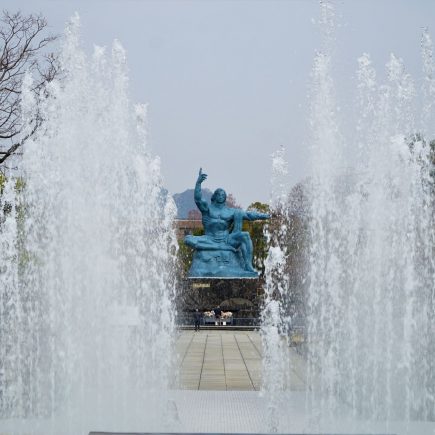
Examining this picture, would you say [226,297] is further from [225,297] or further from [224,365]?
[224,365]

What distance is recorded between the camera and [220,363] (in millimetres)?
16984

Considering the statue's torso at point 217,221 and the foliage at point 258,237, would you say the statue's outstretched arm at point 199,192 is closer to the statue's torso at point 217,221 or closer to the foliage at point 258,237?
the statue's torso at point 217,221

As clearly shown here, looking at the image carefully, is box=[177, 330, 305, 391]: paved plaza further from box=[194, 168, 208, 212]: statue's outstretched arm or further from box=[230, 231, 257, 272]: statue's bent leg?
box=[194, 168, 208, 212]: statue's outstretched arm

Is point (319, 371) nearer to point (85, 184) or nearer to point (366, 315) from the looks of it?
point (366, 315)

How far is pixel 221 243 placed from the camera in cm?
2505

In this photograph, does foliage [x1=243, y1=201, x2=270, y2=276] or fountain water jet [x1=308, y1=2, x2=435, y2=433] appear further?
foliage [x1=243, y1=201, x2=270, y2=276]

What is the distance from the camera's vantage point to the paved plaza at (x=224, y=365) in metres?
13.3

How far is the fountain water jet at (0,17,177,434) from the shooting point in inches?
417

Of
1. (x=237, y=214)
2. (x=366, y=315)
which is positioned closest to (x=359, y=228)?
(x=366, y=315)

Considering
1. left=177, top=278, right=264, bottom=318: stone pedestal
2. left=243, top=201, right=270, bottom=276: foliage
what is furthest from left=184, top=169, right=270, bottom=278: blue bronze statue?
A: left=243, top=201, right=270, bottom=276: foliage

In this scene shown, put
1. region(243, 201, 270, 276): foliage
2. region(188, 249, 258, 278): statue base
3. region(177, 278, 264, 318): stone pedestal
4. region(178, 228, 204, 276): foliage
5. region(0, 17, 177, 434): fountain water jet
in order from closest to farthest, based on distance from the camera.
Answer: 1. region(0, 17, 177, 434): fountain water jet
2. region(188, 249, 258, 278): statue base
3. region(177, 278, 264, 318): stone pedestal
4. region(178, 228, 204, 276): foliage
5. region(243, 201, 270, 276): foliage

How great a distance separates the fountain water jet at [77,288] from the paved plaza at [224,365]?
56cm

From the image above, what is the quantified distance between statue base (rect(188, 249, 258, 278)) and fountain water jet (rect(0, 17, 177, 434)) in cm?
601

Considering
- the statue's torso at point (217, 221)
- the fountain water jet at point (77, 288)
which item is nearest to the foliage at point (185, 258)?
the statue's torso at point (217, 221)
